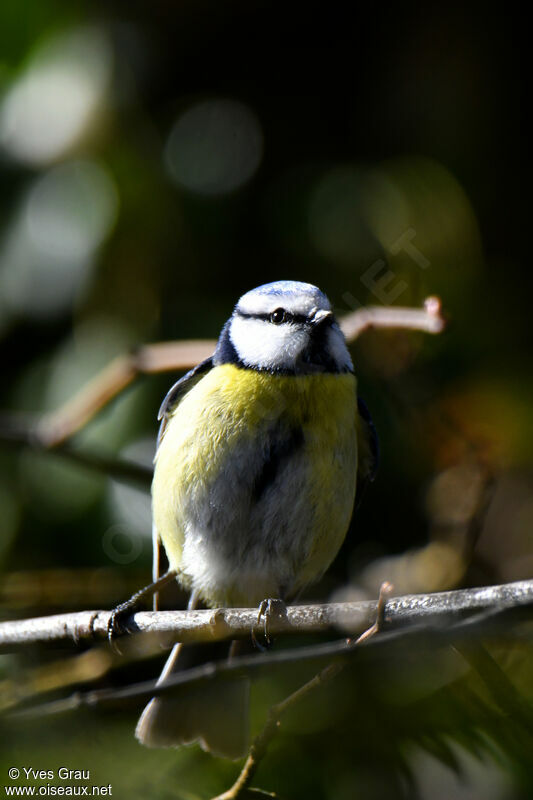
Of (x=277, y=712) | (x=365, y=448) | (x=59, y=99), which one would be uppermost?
(x=59, y=99)

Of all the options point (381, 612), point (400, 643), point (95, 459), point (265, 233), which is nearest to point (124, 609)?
point (95, 459)

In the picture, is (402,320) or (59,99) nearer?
(402,320)

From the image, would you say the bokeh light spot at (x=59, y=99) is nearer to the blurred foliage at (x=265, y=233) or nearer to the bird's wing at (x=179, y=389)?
the blurred foliage at (x=265, y=233)

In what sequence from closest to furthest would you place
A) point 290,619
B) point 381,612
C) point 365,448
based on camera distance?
point 381,612 → point 290,619 → point 365,448

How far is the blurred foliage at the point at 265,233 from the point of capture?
192cm

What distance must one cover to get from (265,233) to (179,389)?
59 centimetres

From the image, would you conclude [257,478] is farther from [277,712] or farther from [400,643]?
[400,643]

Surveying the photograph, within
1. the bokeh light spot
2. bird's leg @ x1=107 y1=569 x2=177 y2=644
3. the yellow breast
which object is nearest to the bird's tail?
bird's leg @ x1=107 y1=569 x2=177 y2=644

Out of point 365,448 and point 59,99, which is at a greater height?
point 59,99

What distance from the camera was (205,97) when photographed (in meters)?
2.26

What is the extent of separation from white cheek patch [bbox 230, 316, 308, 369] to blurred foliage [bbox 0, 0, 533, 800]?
34 cm

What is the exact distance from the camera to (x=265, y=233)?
7.06 ft

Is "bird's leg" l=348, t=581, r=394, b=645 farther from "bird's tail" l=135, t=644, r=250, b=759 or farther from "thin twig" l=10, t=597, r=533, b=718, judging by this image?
"bird's tail" l=135, t=644, r=250, b=759

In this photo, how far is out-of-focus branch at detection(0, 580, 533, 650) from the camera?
2.79 feet
